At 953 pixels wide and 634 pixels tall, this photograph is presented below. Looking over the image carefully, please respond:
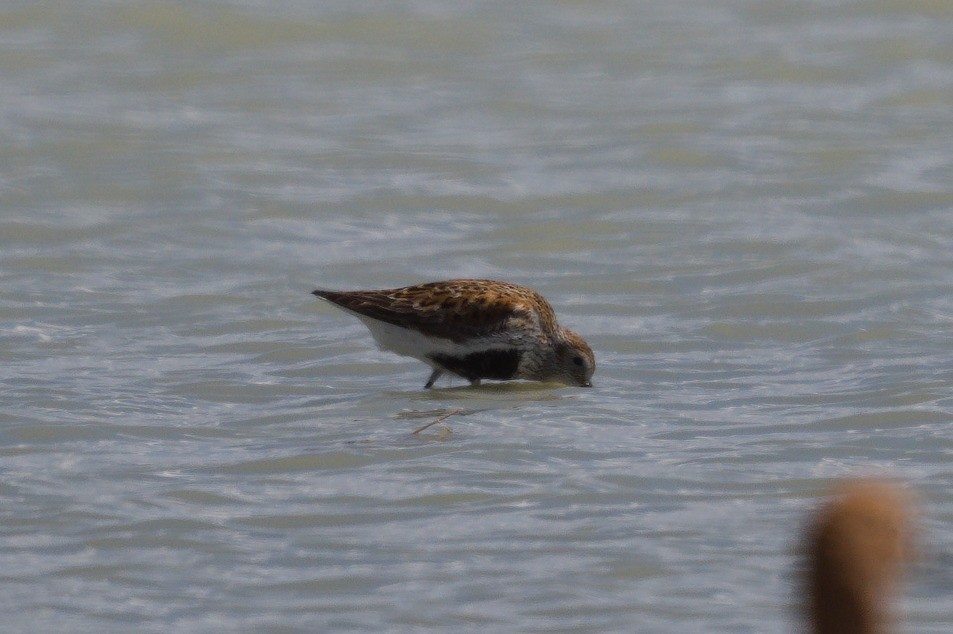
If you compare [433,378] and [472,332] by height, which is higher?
[472,332]

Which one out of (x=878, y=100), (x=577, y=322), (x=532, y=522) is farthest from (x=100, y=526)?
(x=878, y=100)

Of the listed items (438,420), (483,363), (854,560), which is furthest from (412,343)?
(854,560)

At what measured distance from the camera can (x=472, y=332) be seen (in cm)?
980

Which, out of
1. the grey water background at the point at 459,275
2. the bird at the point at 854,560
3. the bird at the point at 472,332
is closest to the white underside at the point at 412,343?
the bird at the point at 472,332

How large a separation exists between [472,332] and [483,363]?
0.68 feet

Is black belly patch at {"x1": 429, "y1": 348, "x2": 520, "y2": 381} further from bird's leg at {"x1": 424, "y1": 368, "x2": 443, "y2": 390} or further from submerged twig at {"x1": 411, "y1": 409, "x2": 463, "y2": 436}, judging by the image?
submerged twig at {"x1": 411, "y1": 409, "x2": 463, "y2": 436}

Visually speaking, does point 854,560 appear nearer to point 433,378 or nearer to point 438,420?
point 438,420

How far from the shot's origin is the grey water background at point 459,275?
6.70 metres

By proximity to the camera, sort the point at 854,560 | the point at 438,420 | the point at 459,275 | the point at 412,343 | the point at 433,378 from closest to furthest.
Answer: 1. the point at 854,560
2. the point at 438,420
3. the point at 412,343
4. the point at 433,378
5. the point at 459,275

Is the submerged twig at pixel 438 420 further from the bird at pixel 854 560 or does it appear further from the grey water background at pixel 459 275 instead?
the bird at pixel 854 560

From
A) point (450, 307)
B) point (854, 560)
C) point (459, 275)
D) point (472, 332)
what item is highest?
point (854, 560)

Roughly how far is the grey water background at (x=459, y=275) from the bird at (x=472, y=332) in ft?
0.55

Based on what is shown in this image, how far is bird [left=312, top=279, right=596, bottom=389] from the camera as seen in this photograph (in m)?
9.70

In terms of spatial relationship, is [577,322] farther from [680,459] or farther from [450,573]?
[450,573]
